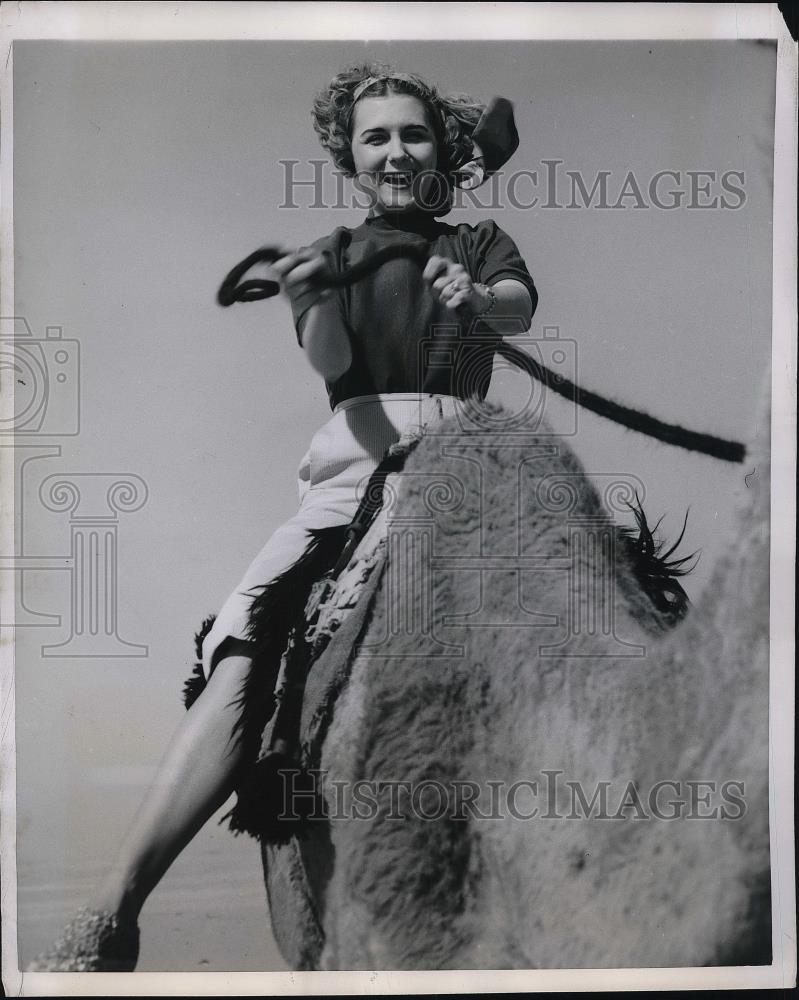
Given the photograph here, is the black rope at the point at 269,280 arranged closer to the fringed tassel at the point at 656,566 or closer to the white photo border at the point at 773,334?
the white photo border at the point at 773,334

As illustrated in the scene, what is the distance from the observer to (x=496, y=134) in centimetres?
149

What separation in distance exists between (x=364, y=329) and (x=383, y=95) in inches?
15.8

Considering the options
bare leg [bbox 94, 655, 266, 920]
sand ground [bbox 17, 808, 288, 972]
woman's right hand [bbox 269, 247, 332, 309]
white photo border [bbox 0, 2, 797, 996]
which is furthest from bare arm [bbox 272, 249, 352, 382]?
sand ground [bbox 17, 808, 288, 972]

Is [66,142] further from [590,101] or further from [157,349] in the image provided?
[590,101]

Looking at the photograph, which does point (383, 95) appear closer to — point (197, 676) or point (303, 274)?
point (303, 274)

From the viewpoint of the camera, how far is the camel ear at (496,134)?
1.49 m

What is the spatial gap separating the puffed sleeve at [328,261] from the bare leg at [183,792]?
0.59 m

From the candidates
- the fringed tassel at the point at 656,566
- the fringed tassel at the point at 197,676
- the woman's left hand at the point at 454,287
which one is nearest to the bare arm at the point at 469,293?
the woman's left hand at the point at 454,287

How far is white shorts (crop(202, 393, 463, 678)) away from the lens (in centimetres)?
145

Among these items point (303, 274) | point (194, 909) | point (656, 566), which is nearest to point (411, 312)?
point (303, 274)

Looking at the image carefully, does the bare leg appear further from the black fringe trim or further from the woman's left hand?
the woman's left hand

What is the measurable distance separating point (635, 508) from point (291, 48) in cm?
98

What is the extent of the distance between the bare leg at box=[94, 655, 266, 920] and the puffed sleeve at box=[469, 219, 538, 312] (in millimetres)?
771

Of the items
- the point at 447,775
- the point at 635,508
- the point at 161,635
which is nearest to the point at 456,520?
the point at 635,508
